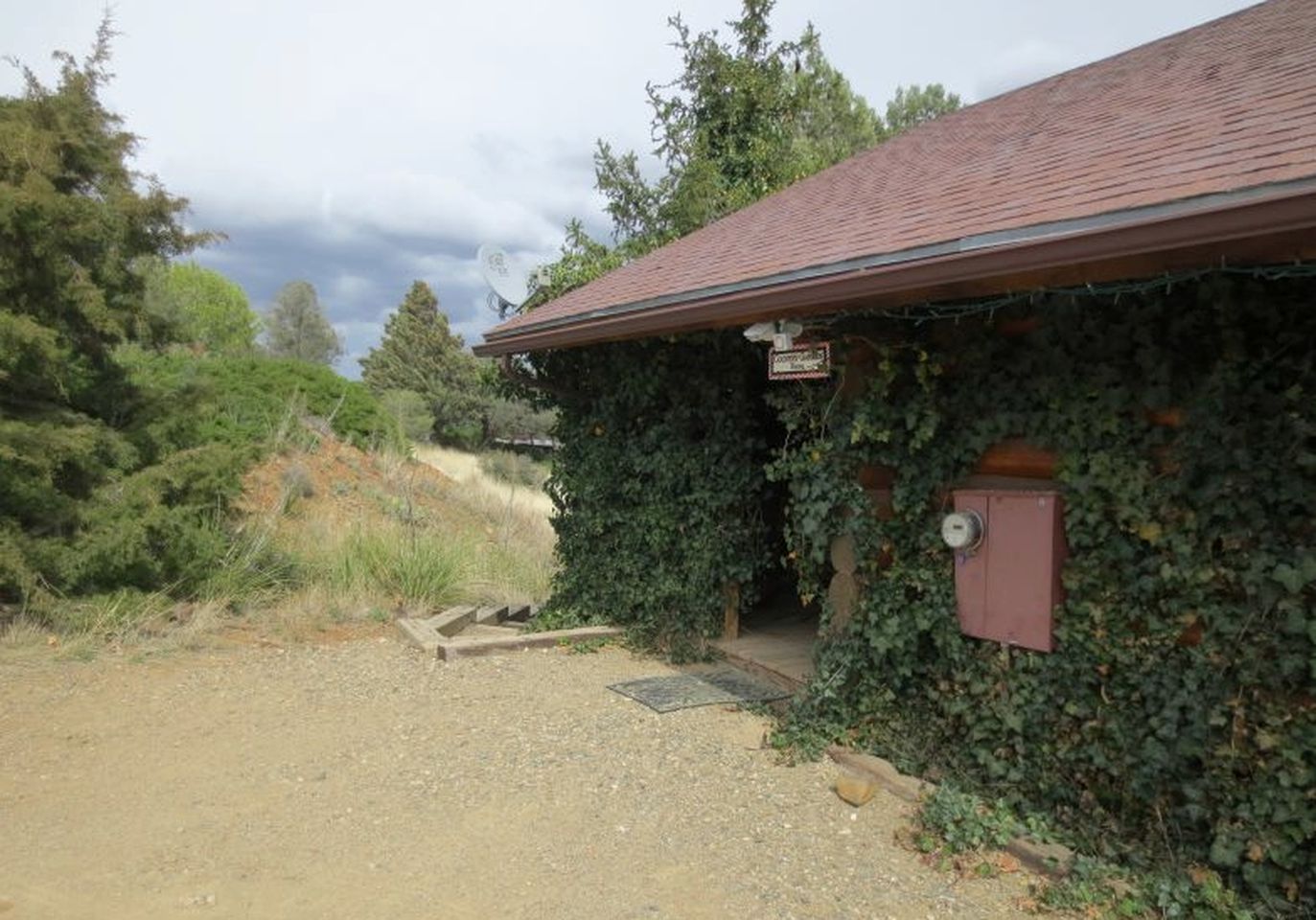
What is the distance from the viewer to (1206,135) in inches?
143

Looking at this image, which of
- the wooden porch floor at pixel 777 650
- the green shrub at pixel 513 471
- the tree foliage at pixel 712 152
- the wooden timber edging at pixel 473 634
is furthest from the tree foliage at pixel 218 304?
the wooden porch floor at pixel 777 650

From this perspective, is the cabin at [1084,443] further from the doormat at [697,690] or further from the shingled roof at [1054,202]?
the doormat at [697,690]

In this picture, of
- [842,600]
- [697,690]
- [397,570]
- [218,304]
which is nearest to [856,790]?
[842,600]

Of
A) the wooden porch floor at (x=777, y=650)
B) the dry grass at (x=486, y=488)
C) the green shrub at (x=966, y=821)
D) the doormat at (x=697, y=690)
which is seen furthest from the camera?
the dry grass at (x=486, y=488)

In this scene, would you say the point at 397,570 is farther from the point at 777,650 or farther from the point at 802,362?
the point at 802,362

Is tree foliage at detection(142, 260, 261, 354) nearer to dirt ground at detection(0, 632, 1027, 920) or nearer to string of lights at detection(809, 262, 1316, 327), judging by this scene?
dirt ground at detection(0, 632, 1027, 920)

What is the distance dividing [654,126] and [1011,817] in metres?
12.4

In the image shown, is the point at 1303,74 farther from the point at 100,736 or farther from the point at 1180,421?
the point at 100,736

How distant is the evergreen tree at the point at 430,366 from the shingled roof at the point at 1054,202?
31662 mm

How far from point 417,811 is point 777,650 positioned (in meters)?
3.14

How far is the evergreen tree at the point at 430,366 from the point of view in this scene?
38625mm

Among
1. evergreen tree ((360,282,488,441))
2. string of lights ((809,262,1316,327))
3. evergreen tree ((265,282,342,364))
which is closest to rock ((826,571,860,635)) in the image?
string of lights ((809,262,1316,327))

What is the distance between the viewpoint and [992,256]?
3.52 metres

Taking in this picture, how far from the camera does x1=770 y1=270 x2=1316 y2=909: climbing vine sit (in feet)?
9.96
